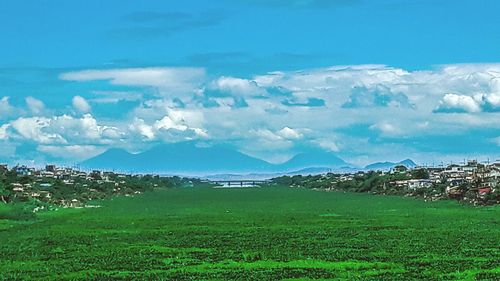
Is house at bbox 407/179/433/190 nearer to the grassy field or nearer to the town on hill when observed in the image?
the town on hill

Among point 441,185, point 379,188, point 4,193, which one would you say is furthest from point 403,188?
point 4,193

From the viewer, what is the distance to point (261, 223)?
43.8 metres

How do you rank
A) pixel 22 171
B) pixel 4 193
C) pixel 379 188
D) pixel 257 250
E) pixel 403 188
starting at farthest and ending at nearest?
pixel 22 171, pixel 379 188, pixel 403 188, pixel 4 193, pixel 257 250

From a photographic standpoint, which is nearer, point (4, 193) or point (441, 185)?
point (4, 193)

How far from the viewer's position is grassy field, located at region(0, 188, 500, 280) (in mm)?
22766

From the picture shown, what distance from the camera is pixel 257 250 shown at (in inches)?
1131

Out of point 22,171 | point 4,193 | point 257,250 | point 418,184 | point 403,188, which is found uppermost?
point 22,171

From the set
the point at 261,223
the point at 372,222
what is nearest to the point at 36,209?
the point at 261,223

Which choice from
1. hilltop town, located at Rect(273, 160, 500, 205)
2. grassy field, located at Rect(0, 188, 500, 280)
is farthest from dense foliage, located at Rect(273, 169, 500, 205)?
grassy field, located at Rect(0, 188, 500, 280)

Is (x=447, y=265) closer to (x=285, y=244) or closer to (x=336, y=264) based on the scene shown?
(x=336, y=264)

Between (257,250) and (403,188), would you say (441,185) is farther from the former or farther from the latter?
(257,250)

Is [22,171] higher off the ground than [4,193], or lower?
higher

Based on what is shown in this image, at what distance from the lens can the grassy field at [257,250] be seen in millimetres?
22766

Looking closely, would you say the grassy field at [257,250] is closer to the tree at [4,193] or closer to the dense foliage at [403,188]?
the tree at [4,193]
